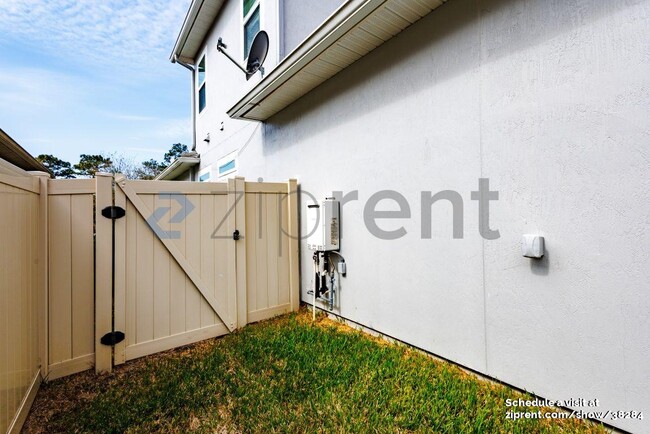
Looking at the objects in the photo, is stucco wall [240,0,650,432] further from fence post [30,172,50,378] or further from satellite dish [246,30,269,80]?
fence post [30,172,50,378]

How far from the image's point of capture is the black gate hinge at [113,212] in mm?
3064

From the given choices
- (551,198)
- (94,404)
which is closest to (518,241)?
(551,198)

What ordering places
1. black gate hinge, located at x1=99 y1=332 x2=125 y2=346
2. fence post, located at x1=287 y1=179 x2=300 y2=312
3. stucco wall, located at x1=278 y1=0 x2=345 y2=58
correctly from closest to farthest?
black gate hinge, located at x1=99 y1=332 x2=125 y2=346 → fence post, located at x1=287 y1=179 x2=300 y2=312 → stucco wall, located at x1=278 y1=0 x2=345 y2=58

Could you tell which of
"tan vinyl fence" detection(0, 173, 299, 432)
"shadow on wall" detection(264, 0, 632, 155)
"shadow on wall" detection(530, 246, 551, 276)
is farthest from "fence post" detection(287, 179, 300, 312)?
"shadow on wall" detection(530, 246, 551, 276)

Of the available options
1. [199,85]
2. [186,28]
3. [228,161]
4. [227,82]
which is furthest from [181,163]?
[186,28]

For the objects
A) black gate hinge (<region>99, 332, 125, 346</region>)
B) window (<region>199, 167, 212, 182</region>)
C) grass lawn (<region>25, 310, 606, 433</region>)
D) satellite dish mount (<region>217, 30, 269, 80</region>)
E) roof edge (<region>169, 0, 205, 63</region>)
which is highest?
roof edge (<region>169, 0, 205, 63</region>)

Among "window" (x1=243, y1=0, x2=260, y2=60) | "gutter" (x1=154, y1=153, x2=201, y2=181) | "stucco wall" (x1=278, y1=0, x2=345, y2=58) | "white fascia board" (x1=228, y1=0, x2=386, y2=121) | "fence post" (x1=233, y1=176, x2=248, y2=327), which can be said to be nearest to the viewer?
"white fascia board" (x1=228, y1=0, x2=386, y2=121)

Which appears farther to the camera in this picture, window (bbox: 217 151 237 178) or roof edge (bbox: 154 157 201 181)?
roof edge (bbox: 154 157 201 181)

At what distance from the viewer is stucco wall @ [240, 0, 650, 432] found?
5.84 feet

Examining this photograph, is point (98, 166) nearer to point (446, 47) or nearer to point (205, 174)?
point (205, 174)

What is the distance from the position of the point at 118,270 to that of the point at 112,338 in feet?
2.25

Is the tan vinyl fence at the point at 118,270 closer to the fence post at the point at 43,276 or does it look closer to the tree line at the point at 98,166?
the fence post at the point at 43,276

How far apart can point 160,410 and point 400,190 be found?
2.84 meters

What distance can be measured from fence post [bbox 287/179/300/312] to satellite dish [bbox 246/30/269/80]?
273 cm
